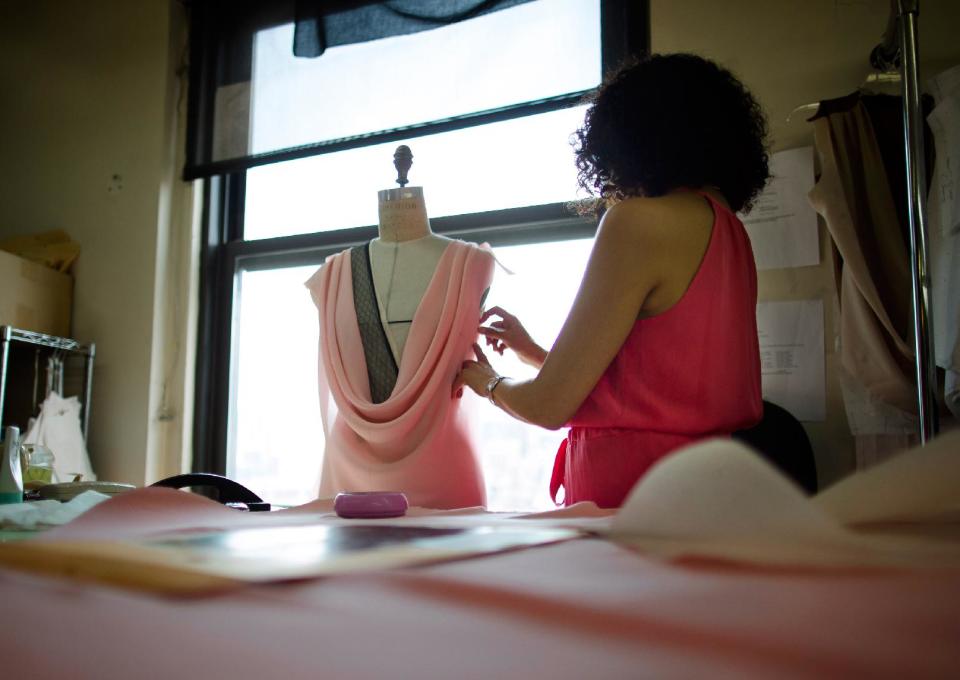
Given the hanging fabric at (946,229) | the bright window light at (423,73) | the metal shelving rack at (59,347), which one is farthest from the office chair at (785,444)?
the metal shelving rack at (59,347)

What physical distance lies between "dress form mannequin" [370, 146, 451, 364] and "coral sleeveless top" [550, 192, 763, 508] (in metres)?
0.48

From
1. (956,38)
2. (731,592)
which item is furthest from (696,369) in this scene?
(956,38)

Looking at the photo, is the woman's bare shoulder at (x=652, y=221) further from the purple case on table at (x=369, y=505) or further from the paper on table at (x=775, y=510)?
the paper on table at (x=775, y=510)

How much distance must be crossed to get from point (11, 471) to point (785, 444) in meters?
1.23

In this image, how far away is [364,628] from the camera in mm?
175

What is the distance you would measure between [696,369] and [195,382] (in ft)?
6.00

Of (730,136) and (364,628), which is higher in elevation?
(730,136)

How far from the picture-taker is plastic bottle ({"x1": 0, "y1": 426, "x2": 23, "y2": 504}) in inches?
38.9

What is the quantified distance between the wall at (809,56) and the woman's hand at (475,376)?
69cm

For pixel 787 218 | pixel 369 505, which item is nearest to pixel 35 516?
pixel 369 505

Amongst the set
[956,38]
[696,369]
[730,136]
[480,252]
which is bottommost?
[696,369]

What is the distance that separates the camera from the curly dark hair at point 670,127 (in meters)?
1.02

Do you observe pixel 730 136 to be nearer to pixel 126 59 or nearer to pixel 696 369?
pixel 696 369

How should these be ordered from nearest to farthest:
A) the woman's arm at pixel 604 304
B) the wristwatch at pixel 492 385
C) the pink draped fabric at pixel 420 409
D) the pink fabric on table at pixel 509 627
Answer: the pink fabric on table at pixel 509 627 → the woman's arm at pixel 604 304 → the wristwatch at pixel 492 385 → the pink draped fabric at pixel 420 409
